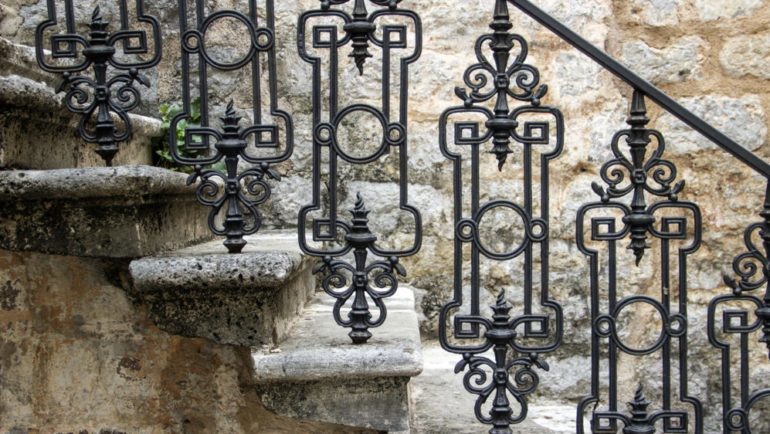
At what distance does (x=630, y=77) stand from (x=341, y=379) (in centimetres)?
115

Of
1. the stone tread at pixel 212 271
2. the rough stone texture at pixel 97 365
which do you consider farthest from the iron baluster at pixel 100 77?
the rough stone texture at pixel 97 365

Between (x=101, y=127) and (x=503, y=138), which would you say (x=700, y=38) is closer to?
(x=503, y=138)

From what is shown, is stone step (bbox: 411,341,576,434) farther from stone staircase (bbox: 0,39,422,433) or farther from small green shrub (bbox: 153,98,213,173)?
small green shrub (bbox: 153,98,213,173)

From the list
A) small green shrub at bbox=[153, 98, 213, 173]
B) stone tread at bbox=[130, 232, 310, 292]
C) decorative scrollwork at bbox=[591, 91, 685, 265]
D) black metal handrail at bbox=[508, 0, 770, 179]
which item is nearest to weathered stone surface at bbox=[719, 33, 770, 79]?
black metal handrail at bbox=[508, 0, 770, 179]

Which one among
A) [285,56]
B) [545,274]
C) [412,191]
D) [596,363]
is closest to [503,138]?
[545,274]

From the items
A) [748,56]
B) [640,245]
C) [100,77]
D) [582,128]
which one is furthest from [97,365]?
[748,56]

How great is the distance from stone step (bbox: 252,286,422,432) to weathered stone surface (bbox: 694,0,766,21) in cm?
227

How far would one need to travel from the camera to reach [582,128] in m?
Result: 3.61

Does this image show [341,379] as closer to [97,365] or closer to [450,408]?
[450,408]

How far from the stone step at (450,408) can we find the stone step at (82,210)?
1.04 metres

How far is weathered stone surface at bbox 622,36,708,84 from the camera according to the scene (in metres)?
3.63

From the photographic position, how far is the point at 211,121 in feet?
12.1

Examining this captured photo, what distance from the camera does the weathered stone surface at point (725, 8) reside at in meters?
3.61

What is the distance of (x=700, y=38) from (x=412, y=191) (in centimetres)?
144
